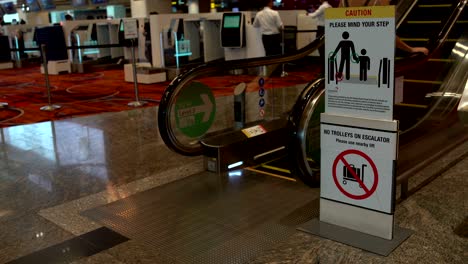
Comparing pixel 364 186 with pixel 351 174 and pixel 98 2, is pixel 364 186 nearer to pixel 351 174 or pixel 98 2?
pixel 351 174

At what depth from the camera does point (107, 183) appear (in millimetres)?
3984

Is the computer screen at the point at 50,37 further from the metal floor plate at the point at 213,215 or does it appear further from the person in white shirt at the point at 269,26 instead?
the metal floor plate at the point at 213,215

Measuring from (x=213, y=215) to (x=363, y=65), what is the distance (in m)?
1.40

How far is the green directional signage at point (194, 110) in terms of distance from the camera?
417 cm

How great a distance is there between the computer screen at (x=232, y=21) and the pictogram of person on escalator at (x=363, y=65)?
28.7 ft

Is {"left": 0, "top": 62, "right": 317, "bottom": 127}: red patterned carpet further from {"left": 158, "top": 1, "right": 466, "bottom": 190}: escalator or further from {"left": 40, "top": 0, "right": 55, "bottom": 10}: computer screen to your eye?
{"left": 40, "top": 0, "right": 55, "bottom": 10}: computer screen

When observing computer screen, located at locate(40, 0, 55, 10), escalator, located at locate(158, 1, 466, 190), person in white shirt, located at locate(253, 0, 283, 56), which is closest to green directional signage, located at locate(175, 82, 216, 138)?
escalator, located at locate(158, 1, 466, 190)

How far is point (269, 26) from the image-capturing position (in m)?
10.5

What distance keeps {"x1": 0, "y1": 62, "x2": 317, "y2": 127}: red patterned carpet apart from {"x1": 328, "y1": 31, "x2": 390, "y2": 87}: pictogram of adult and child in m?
2.33

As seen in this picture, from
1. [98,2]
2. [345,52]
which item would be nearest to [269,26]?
[345,52]

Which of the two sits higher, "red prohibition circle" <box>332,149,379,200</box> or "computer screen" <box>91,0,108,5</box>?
"computer screen" <box>91,0,108,5</box>

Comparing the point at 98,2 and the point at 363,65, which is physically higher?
the point at 98,2

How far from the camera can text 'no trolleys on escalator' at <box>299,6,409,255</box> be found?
8.25 ft

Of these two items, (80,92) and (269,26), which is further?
(269,26)
